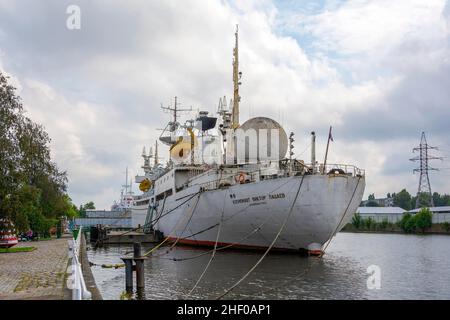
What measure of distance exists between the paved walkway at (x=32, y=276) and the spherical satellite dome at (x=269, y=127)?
17528 mm

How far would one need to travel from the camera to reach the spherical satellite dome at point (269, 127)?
35.5 m

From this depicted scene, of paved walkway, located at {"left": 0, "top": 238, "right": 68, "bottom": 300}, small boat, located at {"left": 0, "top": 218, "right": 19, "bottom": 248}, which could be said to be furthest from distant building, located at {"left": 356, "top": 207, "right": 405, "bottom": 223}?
paved walkway, located at {"left": 0, "top": 238, "right": 68, "bottom": 300}

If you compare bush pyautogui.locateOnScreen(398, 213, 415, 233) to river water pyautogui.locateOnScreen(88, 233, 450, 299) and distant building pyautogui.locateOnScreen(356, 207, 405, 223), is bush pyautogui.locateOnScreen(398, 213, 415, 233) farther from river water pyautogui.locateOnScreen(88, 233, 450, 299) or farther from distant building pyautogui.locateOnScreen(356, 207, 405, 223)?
river water pyautogui.locateOnScreen(88, 233, 450, 299)

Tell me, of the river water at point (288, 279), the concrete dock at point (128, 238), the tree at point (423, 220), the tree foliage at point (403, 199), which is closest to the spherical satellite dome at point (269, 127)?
the river water at point (288, 279)

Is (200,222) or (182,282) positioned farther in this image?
(200,222)

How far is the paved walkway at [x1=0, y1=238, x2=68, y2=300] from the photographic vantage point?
12805 mm

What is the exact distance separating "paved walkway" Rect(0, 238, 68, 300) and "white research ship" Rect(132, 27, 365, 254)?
7090mm

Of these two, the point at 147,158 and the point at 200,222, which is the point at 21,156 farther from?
the point at 147,158

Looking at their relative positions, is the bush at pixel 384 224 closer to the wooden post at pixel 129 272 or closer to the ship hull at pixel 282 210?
the ship hull at pixel 282 210

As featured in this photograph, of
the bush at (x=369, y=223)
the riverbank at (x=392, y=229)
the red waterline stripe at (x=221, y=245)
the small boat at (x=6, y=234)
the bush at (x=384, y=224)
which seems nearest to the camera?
the small boat at (x=6, y=234)

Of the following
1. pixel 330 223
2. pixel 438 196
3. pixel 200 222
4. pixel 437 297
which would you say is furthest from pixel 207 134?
pixel 438 196

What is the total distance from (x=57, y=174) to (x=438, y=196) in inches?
6363

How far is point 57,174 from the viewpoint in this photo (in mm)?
50750
